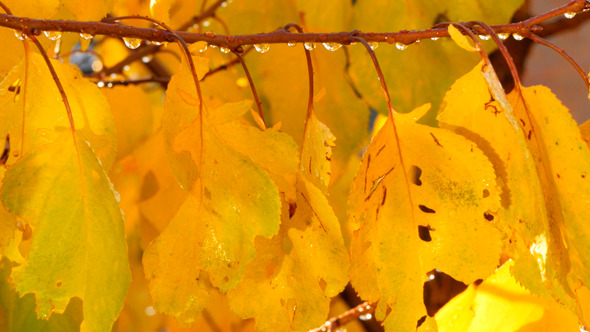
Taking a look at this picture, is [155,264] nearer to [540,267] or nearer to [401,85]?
[540,267]

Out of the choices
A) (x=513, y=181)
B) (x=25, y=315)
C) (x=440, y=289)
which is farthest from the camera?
(x=440, y=289)

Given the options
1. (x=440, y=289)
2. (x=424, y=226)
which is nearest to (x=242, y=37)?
(x=424, y=226)

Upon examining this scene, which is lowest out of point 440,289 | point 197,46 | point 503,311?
point 440,289

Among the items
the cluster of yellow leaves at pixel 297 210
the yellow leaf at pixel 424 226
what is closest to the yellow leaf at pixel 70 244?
the cluster of yellow leaves at pixel 297 210

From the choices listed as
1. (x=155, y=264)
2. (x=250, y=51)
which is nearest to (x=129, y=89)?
(x=250, y=51)

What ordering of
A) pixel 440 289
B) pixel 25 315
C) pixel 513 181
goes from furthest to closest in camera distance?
pixel 440 289 < pixel 25 315 < pixel 513 181

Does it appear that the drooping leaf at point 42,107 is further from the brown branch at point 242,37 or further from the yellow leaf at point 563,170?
the yellow leaf at point 563,170

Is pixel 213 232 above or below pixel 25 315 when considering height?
above

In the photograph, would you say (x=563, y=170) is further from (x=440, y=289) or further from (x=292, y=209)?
(x=440, y=289)
